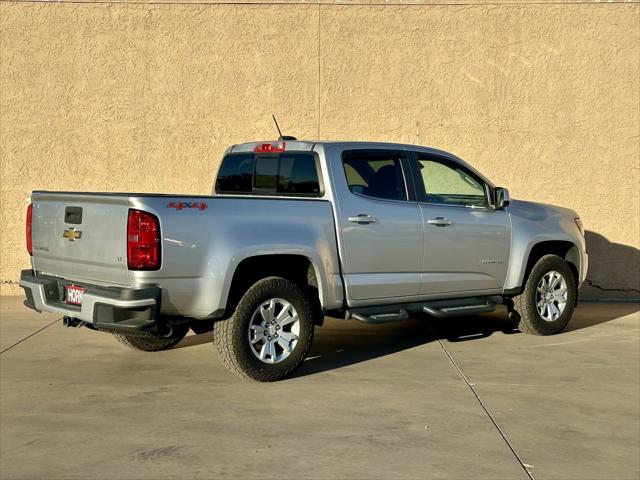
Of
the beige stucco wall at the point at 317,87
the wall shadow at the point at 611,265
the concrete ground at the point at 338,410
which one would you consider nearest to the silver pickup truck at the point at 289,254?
the concrete ground at the point at 338,410

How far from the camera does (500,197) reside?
8.80 meters

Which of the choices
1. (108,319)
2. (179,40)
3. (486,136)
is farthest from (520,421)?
(179,40)

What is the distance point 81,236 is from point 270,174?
1.95m

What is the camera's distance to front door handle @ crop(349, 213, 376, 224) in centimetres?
773

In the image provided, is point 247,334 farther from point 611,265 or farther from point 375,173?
point 611,265

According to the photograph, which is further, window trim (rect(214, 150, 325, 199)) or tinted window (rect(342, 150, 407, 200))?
tinted window (rect(342, 150, 407, 200))

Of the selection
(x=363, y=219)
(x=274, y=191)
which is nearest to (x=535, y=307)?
(x=363, y=219)

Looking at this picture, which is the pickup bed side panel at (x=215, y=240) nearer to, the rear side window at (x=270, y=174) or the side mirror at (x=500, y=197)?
the rear side window at (x=270, y=174)

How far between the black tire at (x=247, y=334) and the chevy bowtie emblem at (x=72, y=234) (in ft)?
4.14

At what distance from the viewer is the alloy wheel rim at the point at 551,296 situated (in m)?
9.37

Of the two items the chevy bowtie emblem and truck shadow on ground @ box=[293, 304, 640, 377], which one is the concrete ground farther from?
the chevy bowtie emblem

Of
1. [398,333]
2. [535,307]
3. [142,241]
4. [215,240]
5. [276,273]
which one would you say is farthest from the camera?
[398,333]

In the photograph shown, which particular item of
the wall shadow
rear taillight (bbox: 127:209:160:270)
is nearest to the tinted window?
rear taillight (bbox: 127:209:160:270)

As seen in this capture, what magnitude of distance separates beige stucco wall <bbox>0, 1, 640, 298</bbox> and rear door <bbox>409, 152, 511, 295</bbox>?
336 cm
